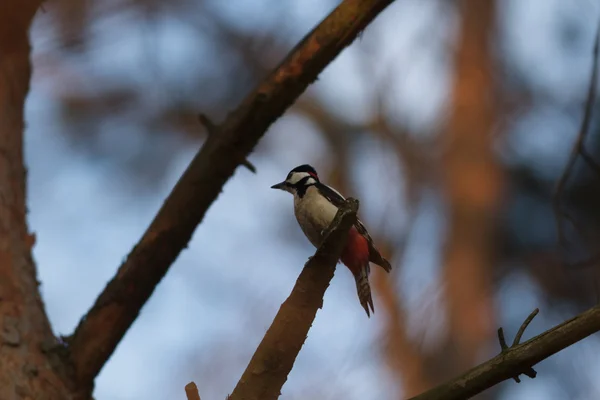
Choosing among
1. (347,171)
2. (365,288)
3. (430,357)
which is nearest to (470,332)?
(430,357)

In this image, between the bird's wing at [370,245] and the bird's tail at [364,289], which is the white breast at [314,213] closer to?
the bird's wing at [370,245]

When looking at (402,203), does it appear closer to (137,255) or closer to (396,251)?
(396,251)

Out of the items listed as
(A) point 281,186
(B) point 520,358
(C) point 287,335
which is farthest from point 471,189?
(B) point 520,358

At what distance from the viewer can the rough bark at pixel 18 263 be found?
8.61ft

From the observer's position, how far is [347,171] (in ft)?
26.6

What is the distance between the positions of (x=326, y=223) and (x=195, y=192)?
594mm

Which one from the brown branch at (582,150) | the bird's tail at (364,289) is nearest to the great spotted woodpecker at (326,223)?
the bird's tail at (364,289)

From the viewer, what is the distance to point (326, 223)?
10.3ft

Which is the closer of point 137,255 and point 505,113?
point 137,255

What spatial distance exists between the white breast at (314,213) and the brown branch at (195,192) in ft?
1.67

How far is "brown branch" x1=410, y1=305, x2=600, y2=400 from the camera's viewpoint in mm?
1934

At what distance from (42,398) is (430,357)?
12.7ft

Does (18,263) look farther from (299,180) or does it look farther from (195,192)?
(299,180)

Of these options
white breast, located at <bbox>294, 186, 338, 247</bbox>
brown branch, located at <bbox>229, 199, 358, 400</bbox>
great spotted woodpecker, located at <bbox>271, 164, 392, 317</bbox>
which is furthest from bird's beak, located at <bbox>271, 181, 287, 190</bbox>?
brown branch, located at <bbox>229, 199, 358, 400</bbox>
